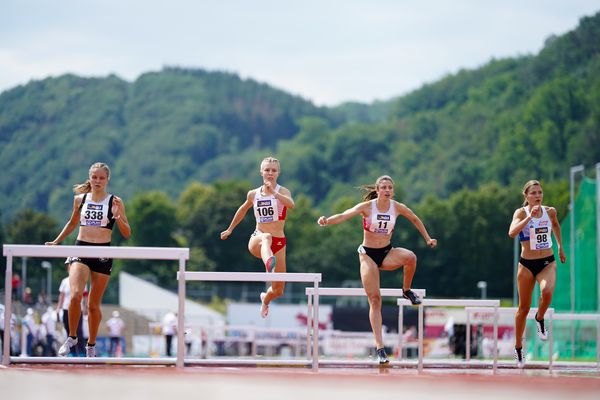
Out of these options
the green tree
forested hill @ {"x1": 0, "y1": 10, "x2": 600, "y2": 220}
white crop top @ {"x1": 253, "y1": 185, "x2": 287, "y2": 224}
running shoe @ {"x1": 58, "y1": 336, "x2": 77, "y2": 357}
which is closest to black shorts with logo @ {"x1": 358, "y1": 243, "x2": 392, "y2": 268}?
white crop top @ {"x1": 253, "y1": 185, "x2": 287, "y2": 224}

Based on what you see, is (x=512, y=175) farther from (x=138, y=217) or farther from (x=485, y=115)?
(x=138, y=217)

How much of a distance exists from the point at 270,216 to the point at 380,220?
1824 mm

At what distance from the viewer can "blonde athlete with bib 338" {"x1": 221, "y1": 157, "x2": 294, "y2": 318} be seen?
16.5m

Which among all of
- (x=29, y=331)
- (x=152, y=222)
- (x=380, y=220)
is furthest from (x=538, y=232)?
(x=152, y=222)

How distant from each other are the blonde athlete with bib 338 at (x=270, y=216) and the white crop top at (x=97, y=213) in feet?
6.11

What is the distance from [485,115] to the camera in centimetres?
17488

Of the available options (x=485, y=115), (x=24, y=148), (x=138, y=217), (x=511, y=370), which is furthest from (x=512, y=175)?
(x=511, y=370)

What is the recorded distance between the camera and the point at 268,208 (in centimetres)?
1670

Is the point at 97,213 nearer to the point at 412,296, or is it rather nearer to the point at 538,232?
the point at 412,296

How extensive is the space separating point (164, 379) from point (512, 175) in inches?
5615

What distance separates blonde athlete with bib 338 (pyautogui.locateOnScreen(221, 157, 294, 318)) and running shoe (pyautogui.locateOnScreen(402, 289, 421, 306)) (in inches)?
70.5

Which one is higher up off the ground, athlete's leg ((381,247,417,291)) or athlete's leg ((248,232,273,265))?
athlete's leg ((248,232,273,265))

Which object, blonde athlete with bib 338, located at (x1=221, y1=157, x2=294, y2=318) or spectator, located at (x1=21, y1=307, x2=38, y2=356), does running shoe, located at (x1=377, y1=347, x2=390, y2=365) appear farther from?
spectator, located at (x1=21, y1=307, x2=38, y2=356)

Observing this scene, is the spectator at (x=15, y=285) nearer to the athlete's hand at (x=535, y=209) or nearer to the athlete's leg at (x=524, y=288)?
the athlete's leg at (x=524, y=288)
